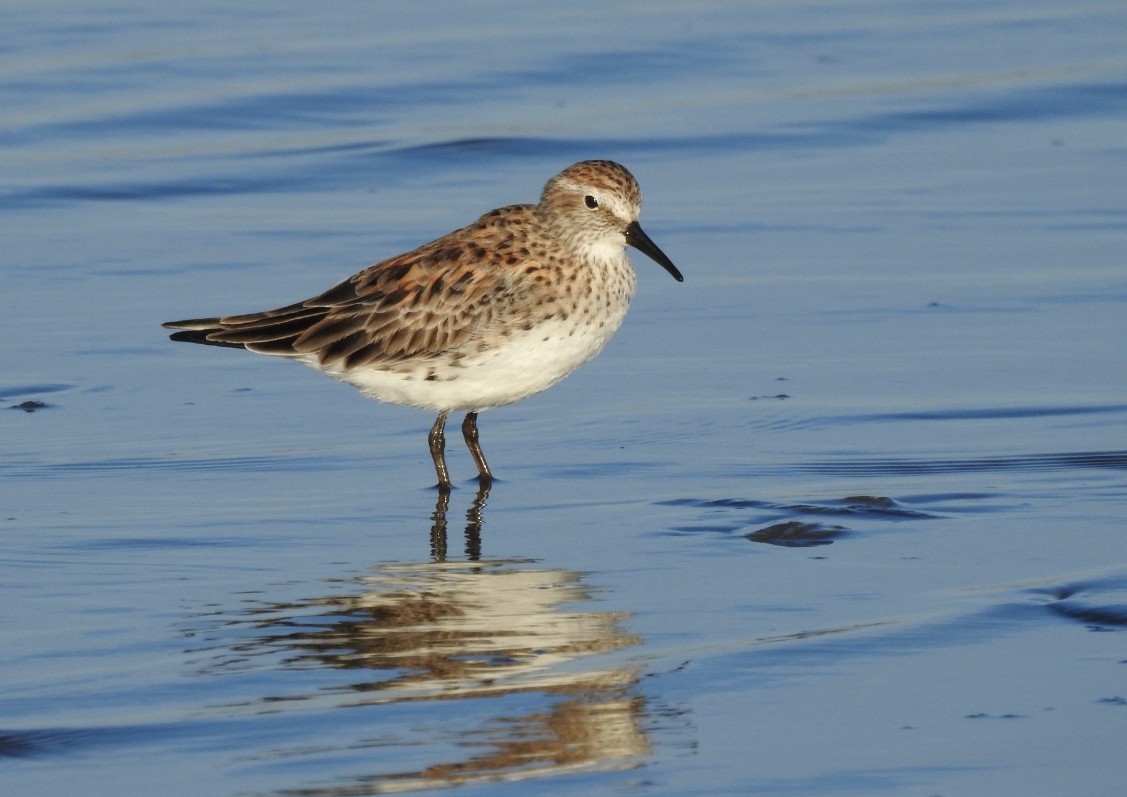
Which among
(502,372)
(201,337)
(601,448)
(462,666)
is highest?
(201,337)

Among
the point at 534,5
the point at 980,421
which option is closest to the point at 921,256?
the point at 980,421

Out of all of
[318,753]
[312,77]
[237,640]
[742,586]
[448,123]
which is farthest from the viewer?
[312,77]

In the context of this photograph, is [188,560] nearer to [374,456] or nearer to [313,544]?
[313,544]

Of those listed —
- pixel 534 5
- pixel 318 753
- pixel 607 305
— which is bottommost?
pixel 318 753

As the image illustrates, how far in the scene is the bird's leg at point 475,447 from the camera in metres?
7.93

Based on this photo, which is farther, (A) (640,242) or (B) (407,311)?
(A) (640,242)

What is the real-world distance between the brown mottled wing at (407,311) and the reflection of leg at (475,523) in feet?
2.06

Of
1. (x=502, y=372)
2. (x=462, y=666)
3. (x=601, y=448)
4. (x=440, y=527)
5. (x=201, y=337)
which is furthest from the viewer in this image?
(x=201, y=337)

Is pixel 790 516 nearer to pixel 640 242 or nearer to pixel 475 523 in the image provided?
pixel 475 523

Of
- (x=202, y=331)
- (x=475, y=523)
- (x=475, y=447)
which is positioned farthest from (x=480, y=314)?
(x=202, y=331)

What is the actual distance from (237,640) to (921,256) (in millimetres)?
6140

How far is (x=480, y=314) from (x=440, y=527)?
42.0 inches

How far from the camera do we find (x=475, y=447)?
805 cm

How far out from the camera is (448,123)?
48.0ft
